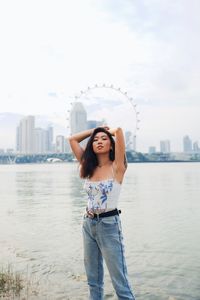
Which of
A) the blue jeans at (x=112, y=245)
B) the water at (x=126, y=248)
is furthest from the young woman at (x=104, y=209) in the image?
the water at (x=126, y=248)

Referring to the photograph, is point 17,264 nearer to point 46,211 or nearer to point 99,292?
point 99,292

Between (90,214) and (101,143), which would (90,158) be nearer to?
(101,143)

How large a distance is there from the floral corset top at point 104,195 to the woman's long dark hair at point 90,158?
241 millimetres

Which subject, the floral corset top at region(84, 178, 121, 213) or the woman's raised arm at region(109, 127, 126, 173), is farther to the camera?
the woman's raised arm at region(109, 127, 126, 173)

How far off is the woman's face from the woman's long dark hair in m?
0.05

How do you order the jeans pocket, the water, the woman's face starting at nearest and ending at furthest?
the jeans pocket → the woman's face → the water

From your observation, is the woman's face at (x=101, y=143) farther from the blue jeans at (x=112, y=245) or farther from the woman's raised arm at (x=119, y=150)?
the blue jeans at (x=112, y=245)

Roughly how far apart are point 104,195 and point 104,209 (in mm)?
186

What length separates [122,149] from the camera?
517cm

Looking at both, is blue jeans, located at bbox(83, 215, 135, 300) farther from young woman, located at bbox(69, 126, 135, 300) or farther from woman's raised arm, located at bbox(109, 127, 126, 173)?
woman's raised arm, located at bbox(109, 127, 126, 173)

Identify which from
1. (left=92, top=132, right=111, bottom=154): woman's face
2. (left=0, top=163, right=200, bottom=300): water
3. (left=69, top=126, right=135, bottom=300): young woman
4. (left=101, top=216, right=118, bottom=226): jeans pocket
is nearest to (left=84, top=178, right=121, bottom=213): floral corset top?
(left=69, top=126, right=135, bottom=300): young woman

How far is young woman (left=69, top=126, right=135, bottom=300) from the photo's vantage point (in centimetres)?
496

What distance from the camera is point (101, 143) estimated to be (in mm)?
5227

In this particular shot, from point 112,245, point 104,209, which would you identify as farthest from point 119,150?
point 112,245
